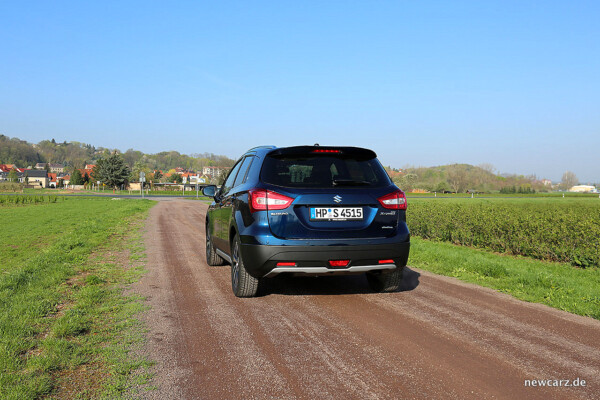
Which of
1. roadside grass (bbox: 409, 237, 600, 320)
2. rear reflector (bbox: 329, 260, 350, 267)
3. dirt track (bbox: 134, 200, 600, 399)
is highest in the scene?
rear reflector (bbox: 329, 260, 350, 267)

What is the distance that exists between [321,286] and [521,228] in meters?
6.90

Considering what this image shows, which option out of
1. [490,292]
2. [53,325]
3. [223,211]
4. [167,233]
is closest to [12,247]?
[167,233]

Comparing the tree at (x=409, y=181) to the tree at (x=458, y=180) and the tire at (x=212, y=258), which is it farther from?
the tire at (x=212, y=258)

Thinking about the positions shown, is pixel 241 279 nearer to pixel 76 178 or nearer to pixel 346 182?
pixel 346 182

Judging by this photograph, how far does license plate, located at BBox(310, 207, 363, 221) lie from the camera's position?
527 cm

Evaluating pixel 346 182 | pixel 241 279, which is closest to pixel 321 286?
pixel 241 279

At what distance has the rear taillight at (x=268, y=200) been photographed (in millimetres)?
5242

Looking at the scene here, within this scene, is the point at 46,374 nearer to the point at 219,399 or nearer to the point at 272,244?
the point at 219,399

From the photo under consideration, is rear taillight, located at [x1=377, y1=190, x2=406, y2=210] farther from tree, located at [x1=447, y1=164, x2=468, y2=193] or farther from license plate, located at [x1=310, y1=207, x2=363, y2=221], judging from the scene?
tree, located at [x1=447, y1=164, x2=468, y2=193]

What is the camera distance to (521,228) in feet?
37.3

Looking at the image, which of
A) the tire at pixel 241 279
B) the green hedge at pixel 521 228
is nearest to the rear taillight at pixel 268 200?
the tire at pixel 241 279

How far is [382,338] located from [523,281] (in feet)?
13.5

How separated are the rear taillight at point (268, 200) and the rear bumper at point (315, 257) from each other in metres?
0.45

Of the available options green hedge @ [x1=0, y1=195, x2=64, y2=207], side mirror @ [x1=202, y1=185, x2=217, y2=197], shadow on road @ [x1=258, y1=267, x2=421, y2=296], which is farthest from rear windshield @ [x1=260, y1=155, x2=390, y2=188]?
green hedge @ [x1=0, y1=195, x2=64, y2=207]
